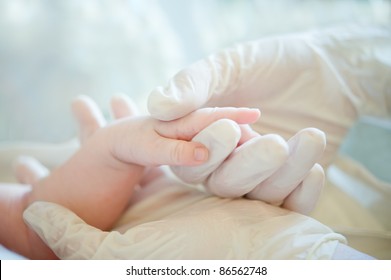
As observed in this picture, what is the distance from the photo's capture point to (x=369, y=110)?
87 centimetres

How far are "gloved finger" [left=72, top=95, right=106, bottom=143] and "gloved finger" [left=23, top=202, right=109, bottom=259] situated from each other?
0.20 meters

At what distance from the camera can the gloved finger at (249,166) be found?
0.55m

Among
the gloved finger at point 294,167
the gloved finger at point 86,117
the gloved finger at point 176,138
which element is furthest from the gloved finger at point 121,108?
the gloved finger at point 294,167

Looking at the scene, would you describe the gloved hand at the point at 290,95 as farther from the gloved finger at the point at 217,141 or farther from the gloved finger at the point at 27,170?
the gloved finger at the point at 27,170

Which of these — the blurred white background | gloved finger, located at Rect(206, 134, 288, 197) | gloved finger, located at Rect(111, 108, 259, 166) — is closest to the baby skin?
gloved finger, located at Rect(111, 108, 259, 166)

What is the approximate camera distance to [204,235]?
586mm

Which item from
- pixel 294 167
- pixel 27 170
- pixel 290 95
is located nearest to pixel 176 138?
pixel 294 167

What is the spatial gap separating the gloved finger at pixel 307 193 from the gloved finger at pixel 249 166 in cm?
6

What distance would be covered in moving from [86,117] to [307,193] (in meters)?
0.43

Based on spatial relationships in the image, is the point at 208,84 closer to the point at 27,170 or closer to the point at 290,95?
the point at 290,95

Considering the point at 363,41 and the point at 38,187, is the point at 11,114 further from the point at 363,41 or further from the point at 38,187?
the point at 363,41

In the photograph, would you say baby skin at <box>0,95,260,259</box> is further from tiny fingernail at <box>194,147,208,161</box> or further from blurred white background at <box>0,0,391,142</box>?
blurred white background at <box>0,0,391,142</box>

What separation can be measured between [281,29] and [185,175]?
610 millimetres

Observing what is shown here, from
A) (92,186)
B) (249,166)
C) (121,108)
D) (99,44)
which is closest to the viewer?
(249,166)
